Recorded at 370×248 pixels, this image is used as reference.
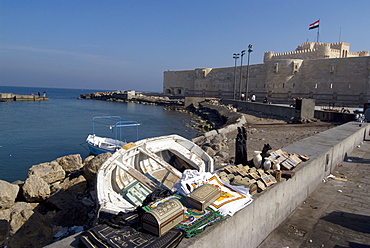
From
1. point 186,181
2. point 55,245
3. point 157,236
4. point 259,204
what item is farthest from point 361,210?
point 55,245

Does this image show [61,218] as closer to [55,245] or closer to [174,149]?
[174,149]

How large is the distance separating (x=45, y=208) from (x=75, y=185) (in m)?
1.51

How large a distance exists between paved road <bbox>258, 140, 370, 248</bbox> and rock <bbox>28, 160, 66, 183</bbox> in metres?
6.90

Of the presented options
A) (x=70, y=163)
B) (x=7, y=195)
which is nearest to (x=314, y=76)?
(x=70, y=163)

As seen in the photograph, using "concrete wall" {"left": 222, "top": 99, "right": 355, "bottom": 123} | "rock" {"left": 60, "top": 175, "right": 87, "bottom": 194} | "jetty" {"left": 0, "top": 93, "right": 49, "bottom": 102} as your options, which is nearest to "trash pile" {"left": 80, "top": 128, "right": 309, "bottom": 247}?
"rock" {"left": 60, "top": 175, "right": 87, "bottom": 194}

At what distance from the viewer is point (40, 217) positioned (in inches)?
218

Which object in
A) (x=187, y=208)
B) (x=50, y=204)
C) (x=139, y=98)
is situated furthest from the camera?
(x=139, y=98)

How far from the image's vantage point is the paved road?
10.5 feet

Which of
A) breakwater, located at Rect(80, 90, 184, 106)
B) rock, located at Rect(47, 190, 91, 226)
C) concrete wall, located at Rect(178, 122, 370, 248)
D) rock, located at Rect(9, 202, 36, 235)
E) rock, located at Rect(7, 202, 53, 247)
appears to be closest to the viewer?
concrete wall, located at Rect(178, 122, 370, 248)

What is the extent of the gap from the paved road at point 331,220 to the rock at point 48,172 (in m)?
6.90

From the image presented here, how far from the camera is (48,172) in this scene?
798 cm

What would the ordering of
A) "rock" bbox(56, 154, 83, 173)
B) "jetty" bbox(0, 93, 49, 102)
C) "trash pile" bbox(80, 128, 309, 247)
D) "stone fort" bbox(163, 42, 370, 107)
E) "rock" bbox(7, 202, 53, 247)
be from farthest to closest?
"jetty" bbox(0, 93, 49, 102)
"stone fort" bbox(163, 42, 370, 107)
"rock" bbox(56, 154, 83, 173)
"rock" bbox(7, 202, 53, 247)
"trash pile" bbox(80, 128, 309, 247)

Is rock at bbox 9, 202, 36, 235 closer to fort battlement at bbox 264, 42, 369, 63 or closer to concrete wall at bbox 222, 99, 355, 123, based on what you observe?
concrete wall at bbox 222, 99, 355, 123

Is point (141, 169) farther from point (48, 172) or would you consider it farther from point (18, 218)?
point (48, 172)
